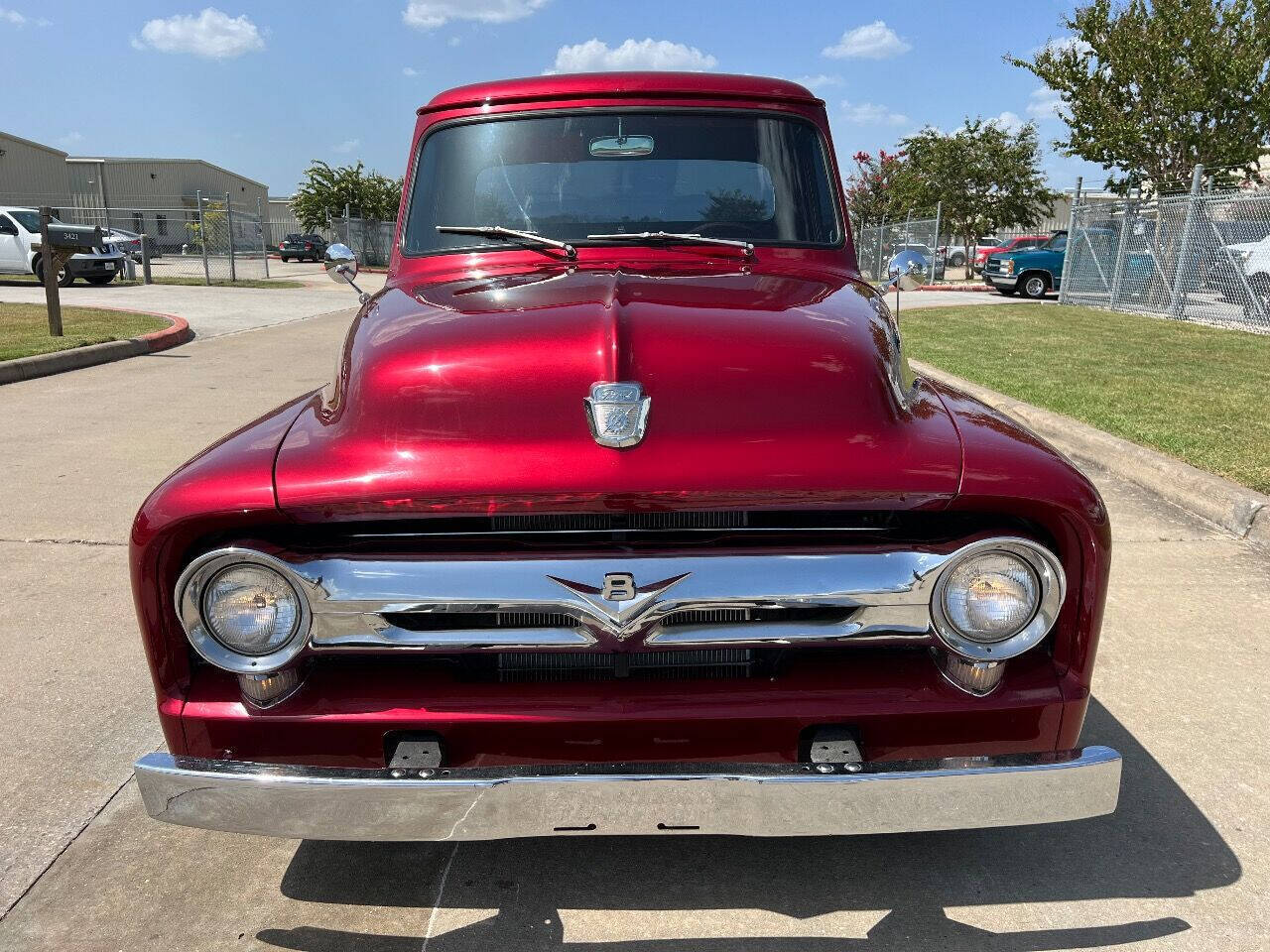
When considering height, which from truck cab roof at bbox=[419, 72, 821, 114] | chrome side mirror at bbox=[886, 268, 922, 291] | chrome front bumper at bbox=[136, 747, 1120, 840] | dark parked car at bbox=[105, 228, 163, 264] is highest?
truck cab roof at bbox=[419, 72, 821, 114]

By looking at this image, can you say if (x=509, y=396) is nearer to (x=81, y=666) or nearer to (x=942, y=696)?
(x=942, y=696)

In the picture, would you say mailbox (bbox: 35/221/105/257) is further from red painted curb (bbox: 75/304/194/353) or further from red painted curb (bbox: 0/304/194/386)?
red painted curb (bbox: 0/304/194/386)

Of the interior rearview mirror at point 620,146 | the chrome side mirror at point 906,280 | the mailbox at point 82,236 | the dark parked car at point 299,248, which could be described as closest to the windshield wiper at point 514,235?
the interior rearview mirror at point 620,146

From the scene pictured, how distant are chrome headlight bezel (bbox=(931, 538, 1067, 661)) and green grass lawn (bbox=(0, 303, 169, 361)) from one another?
9792mm

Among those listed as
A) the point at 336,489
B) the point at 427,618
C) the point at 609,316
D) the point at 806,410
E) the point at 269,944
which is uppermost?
the point at 609,316

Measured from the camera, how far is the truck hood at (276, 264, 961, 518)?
181 centimetres

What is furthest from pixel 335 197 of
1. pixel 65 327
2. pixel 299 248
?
pixel 65 327

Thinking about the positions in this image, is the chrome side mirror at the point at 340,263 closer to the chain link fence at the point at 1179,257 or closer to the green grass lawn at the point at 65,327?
the green grass lawn at the point at 65,327

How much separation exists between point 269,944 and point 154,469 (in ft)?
14.5

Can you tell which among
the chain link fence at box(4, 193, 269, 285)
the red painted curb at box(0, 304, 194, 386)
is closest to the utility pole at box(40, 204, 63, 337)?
the red painted curb at box(0, 304, 194, 386)

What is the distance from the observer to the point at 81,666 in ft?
11.2

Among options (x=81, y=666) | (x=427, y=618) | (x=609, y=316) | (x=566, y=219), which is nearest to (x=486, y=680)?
(x=427, y=618)

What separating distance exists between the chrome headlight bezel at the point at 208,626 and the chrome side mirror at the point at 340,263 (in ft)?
6.91

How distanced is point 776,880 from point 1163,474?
4410 mm
